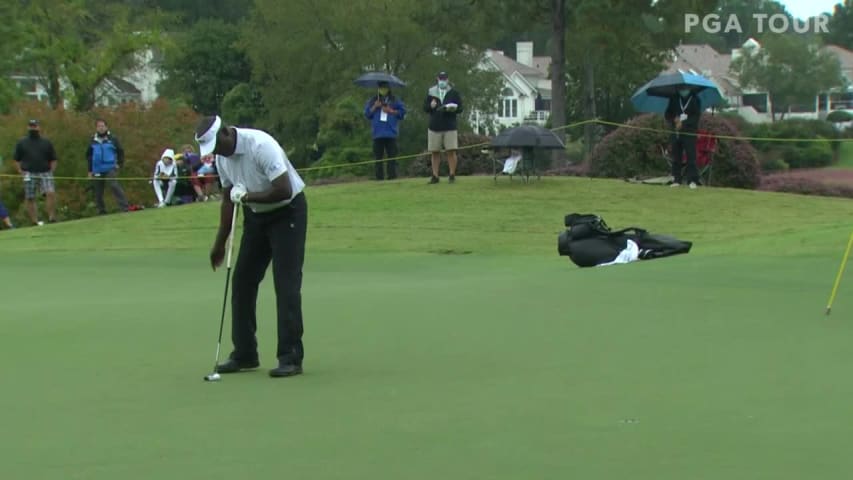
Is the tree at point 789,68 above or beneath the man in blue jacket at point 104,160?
above

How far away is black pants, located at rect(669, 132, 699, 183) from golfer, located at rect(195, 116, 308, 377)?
50.7 ft

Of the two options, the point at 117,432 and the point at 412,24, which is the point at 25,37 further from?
the point at 117,432

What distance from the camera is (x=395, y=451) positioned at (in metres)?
5.91

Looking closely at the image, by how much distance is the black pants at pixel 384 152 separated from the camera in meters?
24.4

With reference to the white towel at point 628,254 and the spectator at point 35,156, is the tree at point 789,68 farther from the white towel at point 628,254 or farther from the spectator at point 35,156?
the white towel at point 628,254

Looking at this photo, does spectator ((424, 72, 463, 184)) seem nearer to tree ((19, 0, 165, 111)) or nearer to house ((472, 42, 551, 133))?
tree ((19, 0, 165, 111))

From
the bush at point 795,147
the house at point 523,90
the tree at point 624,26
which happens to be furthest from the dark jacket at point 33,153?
the house at point 523,90

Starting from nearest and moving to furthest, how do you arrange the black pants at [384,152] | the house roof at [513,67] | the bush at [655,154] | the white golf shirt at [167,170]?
the black pants at [384,152], the white golf shirt at [167,170], the bush at [655,154], the house roof at [513,67]

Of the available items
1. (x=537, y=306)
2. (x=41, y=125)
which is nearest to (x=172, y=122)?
(x=41, y=125)

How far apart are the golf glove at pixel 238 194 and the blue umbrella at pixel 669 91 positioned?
16.1 m

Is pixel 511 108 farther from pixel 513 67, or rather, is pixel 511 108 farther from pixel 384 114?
pixel 384 114

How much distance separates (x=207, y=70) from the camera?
80.7m

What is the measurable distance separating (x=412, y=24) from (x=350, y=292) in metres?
45.3

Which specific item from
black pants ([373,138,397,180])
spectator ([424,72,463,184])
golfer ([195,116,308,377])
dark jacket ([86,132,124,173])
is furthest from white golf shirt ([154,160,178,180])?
golfer ([195,116,308,377])
